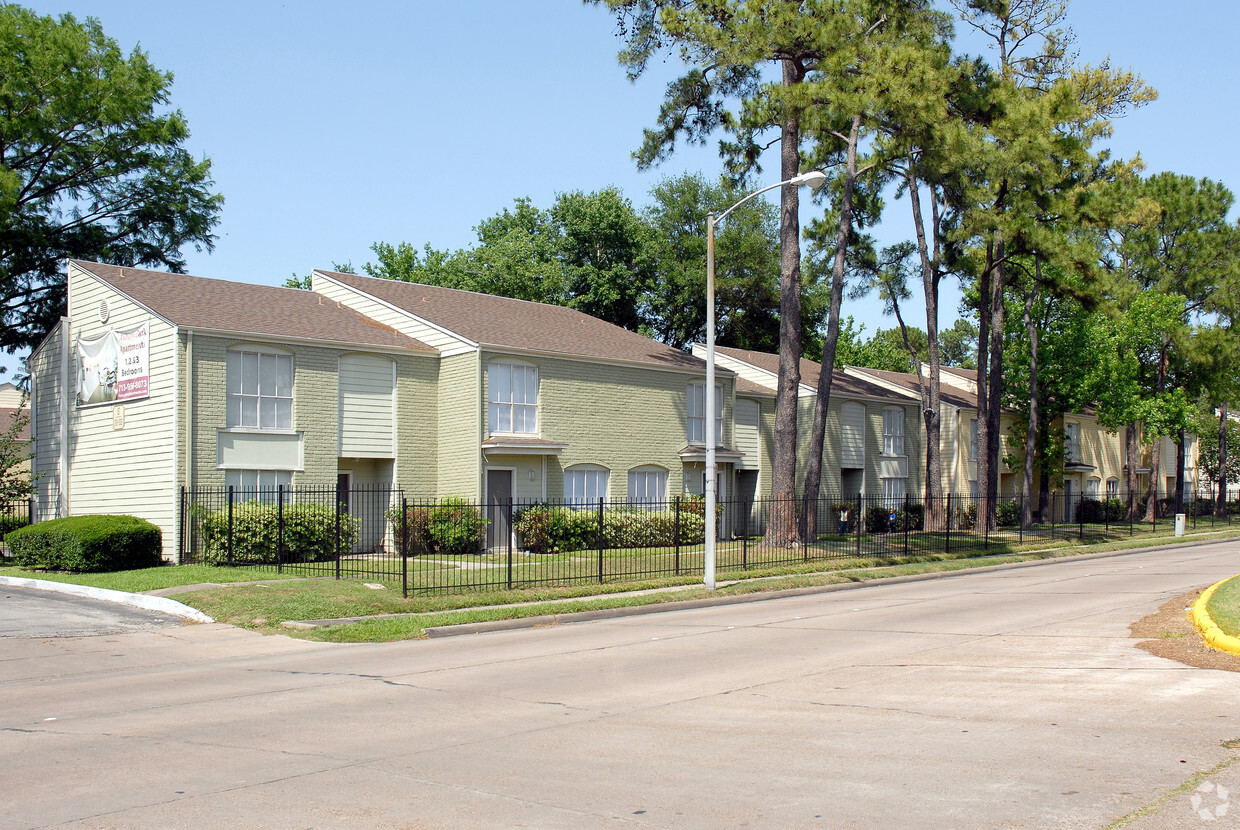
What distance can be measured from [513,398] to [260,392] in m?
6.97

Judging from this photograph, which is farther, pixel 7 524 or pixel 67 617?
pixel 7 524

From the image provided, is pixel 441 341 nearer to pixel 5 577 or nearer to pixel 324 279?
pixel 324 279

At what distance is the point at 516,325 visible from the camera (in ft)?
112

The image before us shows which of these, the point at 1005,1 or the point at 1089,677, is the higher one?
the point at 1005,1

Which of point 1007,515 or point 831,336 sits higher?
point 831,336

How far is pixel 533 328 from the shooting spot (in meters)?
34.2

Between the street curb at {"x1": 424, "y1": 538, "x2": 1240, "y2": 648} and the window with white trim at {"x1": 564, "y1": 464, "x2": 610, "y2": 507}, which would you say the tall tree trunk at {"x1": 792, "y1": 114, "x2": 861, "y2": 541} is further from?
the window with white trim at {"x1": 564, "y1": 464, "x2": 610, "y2": 507}

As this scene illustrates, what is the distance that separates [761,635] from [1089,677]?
521 centimetres

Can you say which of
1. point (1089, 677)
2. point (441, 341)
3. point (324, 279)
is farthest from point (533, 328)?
point (1089, 677)

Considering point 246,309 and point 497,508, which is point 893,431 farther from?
point 246,309

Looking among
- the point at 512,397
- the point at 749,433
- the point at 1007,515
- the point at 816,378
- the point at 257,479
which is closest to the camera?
the point at 257,479

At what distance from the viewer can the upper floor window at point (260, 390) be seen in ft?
88.2

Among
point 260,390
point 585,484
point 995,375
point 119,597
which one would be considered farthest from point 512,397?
point 995,375

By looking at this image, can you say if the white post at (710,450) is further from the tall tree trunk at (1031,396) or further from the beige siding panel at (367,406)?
the tall tree trunk at (1031,396)
